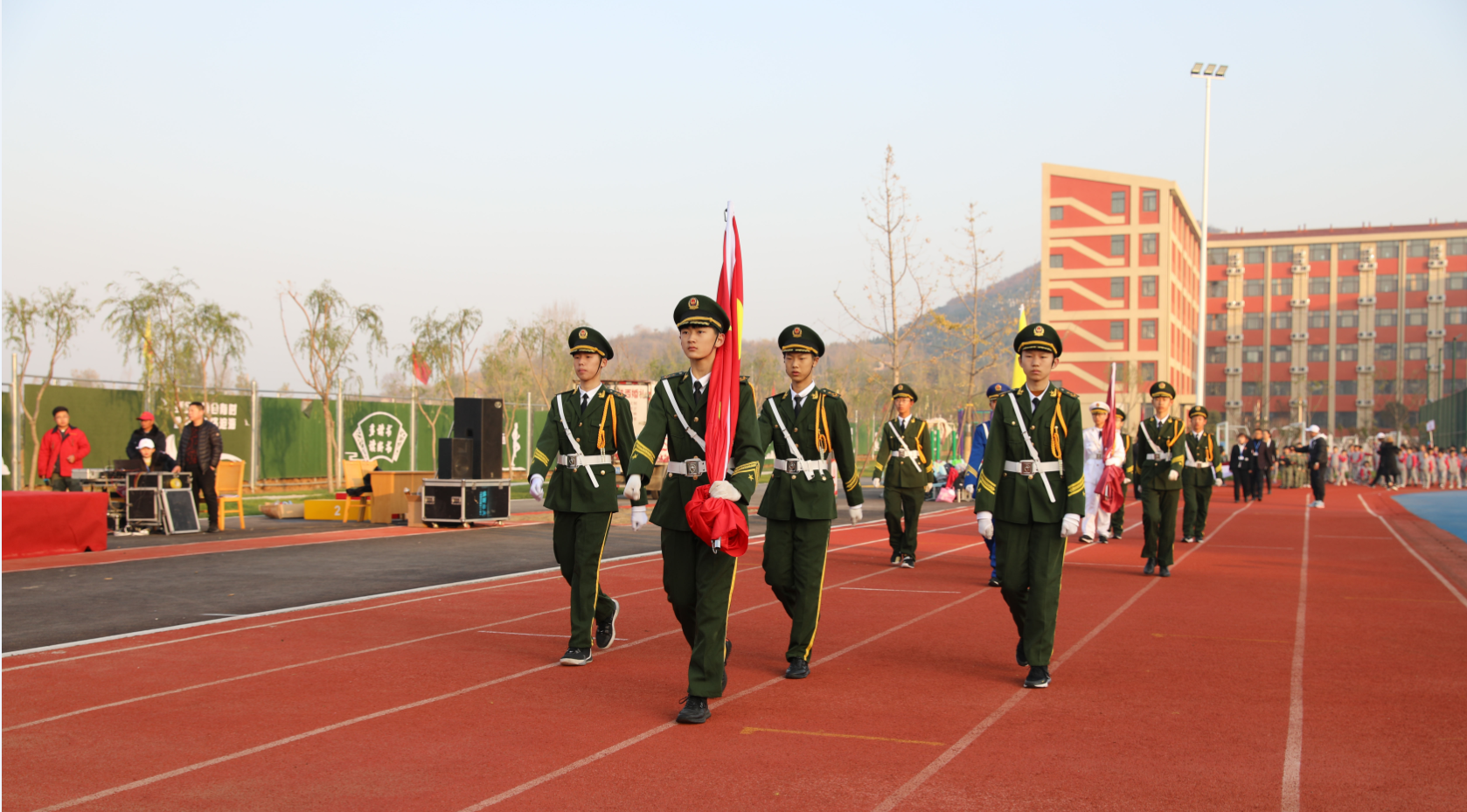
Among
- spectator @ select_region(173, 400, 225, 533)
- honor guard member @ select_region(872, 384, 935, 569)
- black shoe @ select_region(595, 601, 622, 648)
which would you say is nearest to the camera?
black shoe @ select_region(595, 601, 622, 648)

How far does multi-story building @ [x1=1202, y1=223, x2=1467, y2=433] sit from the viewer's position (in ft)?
320

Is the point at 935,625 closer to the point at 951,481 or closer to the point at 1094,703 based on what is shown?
the point at 1094,703

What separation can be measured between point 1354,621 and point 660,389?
6514 mm

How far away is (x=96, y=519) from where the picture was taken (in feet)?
44.4

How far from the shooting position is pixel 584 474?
724 cm

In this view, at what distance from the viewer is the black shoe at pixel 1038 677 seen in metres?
6.52

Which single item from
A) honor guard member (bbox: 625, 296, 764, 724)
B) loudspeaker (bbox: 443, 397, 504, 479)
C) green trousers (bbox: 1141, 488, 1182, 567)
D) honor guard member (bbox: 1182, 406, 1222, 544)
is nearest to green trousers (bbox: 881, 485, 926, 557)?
green trousers (bbox: 1141, 488, 1182, 567)

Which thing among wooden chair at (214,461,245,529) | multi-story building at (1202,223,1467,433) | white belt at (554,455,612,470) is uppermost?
multi-story building at (1202,223,1467,433)

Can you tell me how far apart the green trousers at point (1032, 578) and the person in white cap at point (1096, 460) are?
822cm

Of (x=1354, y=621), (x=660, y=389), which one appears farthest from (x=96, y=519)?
(x=1354, y=621)

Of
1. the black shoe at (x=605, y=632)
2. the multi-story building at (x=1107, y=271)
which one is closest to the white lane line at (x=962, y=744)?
the black shoe at (x=605, y=632)

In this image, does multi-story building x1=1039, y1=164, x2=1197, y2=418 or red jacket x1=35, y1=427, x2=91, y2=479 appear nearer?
red jacket x1=35, y1=427, x2=91, y2=479

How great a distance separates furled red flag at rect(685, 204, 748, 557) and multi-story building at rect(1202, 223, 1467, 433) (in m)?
101

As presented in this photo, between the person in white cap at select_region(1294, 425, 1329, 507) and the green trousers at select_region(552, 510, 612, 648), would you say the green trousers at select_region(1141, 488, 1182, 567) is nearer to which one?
the green trousers at select_region(552, 510, 612, 648)
